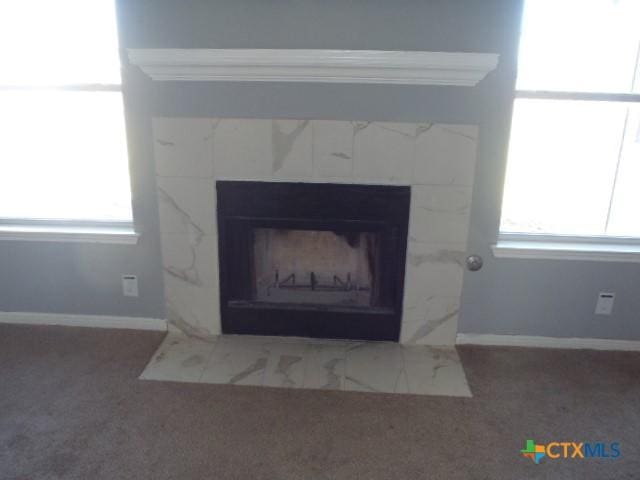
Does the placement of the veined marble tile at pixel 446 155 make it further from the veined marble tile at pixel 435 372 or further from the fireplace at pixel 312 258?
the veined marble tile at pixel 435 372

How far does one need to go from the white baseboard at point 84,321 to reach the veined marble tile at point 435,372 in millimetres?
1358

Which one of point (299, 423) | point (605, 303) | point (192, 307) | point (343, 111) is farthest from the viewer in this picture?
point (192, 307)

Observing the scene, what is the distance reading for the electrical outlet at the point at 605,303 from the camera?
2.62 meters

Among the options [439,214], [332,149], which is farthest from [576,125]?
[332,149]

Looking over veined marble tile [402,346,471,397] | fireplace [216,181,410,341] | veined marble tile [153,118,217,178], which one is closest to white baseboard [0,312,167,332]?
fireplace [216,181,410,341]

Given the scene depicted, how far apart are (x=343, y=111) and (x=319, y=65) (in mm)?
243

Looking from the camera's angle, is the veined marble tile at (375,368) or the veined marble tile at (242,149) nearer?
the veined marble tile at (375,368)

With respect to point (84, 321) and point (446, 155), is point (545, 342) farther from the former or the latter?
point (84, 321)

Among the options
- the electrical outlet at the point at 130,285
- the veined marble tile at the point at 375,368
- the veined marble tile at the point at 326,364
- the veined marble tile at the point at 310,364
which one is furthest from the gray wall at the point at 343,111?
the veined marble tile at the point at 326,364

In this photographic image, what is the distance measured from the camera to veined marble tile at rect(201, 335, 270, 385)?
2.41 metres

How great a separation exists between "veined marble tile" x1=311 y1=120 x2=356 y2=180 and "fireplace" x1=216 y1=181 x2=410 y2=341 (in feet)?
0.23

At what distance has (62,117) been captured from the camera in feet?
8.84

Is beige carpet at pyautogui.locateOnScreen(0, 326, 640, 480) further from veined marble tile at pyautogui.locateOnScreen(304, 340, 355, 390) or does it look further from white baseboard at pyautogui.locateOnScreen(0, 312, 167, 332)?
white baseboard at pyautogui.locateOnScreen(0, 312, 167, 332)

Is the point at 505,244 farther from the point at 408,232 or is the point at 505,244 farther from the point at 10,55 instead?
the point at 10,55
